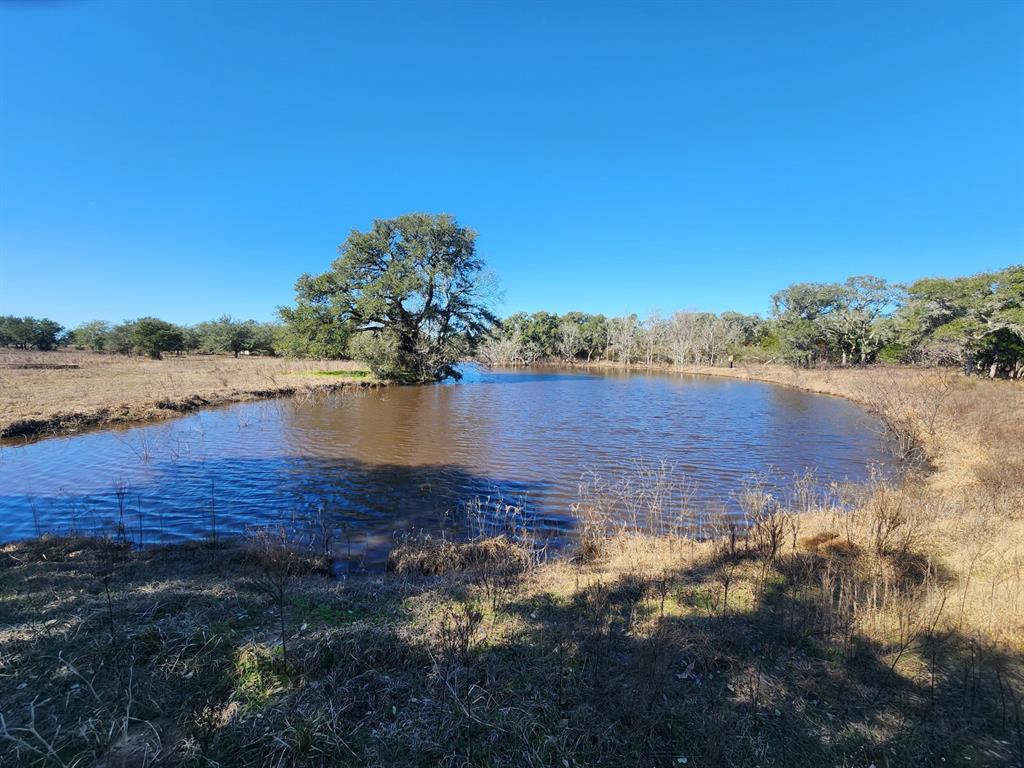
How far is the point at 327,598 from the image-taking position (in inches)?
182

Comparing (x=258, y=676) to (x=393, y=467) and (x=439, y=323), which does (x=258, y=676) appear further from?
(x=439, y=323)

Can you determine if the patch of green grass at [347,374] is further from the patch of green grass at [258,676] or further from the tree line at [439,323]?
the patch of green grass at [258,676]

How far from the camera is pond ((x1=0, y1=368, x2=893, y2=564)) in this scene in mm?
8094

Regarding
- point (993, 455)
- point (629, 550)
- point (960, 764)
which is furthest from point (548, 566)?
point (993, 455)

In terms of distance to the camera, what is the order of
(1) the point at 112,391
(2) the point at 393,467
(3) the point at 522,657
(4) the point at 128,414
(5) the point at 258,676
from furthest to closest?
(1) the point at 112,391, (4) the point at 128,414, (2) the point at 393,467, (3) the point at 522,657, (5) the point at 258,676

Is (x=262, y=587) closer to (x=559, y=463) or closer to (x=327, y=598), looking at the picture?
(x=327, y=598)

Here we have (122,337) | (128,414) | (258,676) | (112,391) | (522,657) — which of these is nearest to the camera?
(258,676)

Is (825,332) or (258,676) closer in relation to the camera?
(258,676)

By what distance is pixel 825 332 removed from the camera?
54.0 meters

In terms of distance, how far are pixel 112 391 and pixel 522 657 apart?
81.7 feet

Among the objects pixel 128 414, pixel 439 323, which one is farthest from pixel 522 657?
pixel 439 323

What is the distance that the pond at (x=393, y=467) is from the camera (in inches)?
319

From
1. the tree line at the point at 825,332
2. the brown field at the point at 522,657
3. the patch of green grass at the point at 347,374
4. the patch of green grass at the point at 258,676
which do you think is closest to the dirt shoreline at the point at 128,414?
the patch of green grass at the point at 347,374

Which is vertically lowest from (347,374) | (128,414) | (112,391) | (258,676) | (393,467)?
(393,467)
